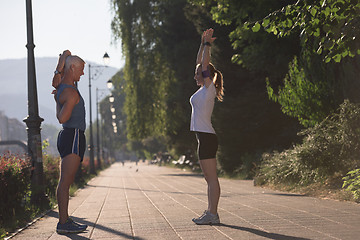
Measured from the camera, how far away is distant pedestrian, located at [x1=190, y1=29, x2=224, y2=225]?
264 inches

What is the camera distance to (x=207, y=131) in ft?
22.1

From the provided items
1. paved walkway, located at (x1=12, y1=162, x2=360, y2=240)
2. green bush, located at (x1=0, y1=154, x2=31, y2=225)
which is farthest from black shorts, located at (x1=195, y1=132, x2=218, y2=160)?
green bush, located at (x1=0, y1=154, x2=31, y2=225)

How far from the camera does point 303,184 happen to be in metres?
12.6

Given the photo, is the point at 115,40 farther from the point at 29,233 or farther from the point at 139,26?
the point at 29,233

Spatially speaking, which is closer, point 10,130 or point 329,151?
point 329,151

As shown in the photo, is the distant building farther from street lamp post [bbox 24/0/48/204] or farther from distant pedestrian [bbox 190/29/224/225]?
distant pedestrian [bbox 190/29/224/225]

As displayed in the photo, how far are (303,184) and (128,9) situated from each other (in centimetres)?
2145

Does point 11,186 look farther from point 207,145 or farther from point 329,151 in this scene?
point 329,151

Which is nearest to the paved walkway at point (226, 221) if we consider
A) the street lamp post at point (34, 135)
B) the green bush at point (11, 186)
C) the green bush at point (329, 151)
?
the green bush at point (11, 186)

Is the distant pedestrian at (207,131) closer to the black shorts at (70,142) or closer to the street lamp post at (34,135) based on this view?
the black shorts at (70,142)

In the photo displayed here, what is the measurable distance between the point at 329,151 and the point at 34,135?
6680mm

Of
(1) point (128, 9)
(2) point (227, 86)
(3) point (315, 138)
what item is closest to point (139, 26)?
(1) point (128, 9)

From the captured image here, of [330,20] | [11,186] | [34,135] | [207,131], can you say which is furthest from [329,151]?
[11,186]

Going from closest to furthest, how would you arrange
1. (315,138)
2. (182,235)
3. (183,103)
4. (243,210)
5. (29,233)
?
(182,235), (29,233), (243,210), (315,138), (183,103)
